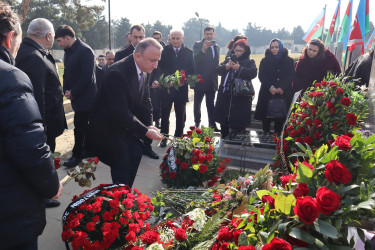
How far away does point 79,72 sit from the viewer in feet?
13.9

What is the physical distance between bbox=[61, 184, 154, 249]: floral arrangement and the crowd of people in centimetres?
34

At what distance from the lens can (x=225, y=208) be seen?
1.93 meters

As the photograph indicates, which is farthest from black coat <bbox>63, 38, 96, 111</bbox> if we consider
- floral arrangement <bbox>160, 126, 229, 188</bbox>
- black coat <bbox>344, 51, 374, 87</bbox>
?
black coat <bbox>344, 51, 374, 87</bbox>

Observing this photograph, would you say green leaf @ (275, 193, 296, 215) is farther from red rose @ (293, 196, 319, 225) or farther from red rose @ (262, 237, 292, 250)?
red rose @ (262, 237, 292, 250)

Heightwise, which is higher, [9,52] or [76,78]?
[9,52]

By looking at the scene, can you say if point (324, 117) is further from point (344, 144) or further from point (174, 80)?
point (174, 80)

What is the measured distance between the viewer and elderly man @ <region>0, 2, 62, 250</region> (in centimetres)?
143

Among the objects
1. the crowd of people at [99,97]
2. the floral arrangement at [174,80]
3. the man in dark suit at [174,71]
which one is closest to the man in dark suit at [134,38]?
the crowd of people at [99,97]

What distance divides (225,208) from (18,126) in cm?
125

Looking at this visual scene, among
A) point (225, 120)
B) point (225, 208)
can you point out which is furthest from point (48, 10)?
point (225, 208)

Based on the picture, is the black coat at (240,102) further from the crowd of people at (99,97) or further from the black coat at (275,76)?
→ the black coat at (275,76)

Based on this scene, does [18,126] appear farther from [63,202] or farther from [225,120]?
[225,120]

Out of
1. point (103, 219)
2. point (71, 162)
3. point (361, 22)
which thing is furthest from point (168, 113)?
Result: point (361, 22)

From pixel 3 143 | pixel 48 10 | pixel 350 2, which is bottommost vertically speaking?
pixel 3 143
